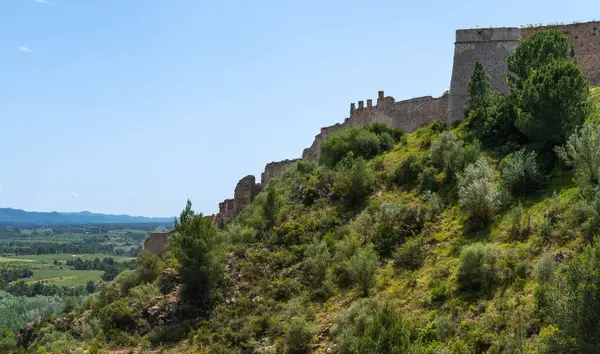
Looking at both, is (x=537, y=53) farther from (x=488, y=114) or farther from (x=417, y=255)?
(x=417, y=255)

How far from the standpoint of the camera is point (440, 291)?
17562mm

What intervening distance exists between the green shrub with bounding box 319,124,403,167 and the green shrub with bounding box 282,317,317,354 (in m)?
14.0

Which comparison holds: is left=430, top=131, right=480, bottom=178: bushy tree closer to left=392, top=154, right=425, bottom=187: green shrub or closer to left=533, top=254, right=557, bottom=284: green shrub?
left=392, top=154, right=425, bottom=187: green shrub

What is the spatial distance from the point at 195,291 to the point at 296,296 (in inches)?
174

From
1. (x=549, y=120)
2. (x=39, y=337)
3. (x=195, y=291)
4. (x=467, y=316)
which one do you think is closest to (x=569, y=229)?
(x=467, y=316)

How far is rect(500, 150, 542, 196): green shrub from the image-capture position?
67.6ft

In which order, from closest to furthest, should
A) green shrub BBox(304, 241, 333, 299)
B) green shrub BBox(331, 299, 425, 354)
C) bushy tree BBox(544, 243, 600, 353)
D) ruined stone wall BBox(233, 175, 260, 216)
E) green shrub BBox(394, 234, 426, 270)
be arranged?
bushy tree BBox(544, 243, 600, 353)
green shrub BBox(331, 299, 425, 354)
green shrub BBox(394, 234, 426, 270)
green shrub BBox(304, 241, 333, 299)
ruined stone wall BBox(233, 175, 260, 216)

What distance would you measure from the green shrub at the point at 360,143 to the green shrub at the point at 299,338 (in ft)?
45.9

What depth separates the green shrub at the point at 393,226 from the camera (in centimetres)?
2198

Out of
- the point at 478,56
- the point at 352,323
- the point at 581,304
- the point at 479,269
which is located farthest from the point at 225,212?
the point at 581,304

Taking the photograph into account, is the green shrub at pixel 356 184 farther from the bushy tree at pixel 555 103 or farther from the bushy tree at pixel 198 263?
the bushy tree at pixel 555 103

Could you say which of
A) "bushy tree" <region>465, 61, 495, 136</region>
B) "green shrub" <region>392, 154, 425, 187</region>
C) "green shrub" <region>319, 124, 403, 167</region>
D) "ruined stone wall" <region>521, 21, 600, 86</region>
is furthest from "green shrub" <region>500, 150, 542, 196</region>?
"ruined stone wall" <region>521, 21, 600, 86</region>

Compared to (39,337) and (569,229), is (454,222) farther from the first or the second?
(39,337)

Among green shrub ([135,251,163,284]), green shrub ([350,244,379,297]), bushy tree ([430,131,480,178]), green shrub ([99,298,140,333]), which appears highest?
bushy tree ([430,131,480,178])
